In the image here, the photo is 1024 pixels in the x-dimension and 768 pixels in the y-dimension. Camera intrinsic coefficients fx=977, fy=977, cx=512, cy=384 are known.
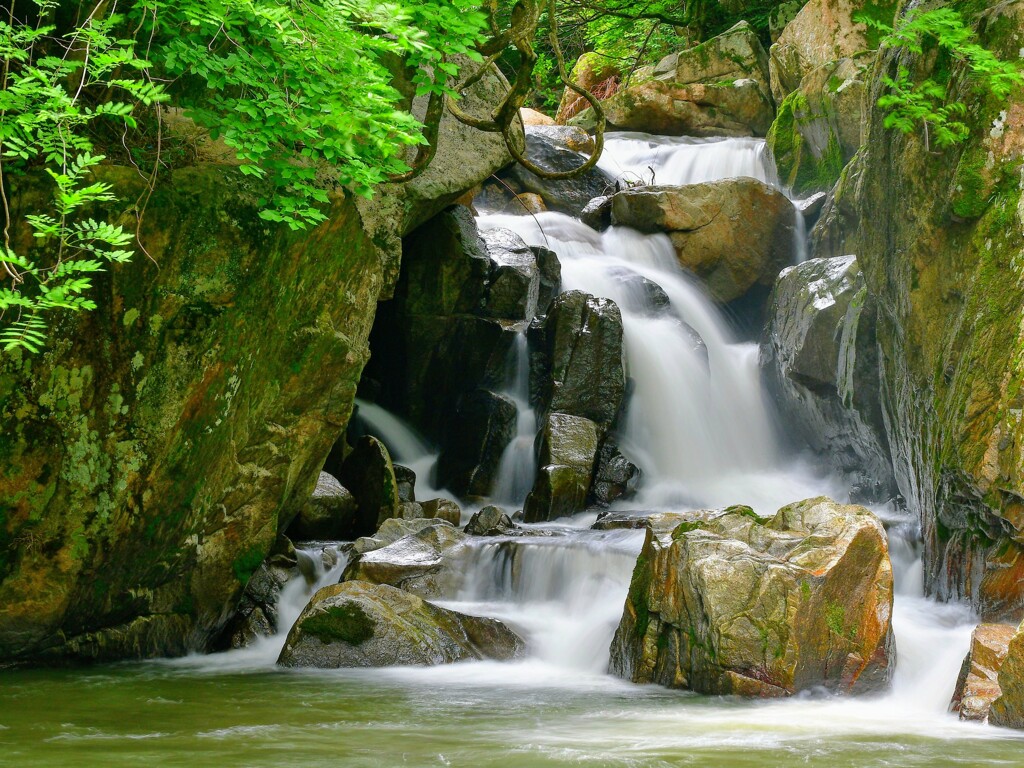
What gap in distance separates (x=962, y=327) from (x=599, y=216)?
11.0m

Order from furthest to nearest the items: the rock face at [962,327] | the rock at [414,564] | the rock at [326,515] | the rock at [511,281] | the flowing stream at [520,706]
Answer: the rock at [511,281] < the rock at [326,515] < the rock at [414,564] < the rock face at [962,327] < the flowing stream at [520,706]

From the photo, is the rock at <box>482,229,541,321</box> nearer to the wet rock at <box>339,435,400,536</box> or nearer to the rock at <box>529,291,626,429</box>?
the rock at <box>529,291,626,429</box>

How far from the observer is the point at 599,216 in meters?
18.0

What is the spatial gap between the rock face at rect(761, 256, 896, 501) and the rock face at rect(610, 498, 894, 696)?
472 centimetres

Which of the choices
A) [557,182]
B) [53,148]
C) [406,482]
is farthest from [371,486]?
[557,182]

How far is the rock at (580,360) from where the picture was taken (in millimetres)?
13695

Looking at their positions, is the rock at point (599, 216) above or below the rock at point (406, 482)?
above

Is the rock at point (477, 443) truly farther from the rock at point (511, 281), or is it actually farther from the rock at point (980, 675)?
the rock at point (980, 675)

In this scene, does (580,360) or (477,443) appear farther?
(580,360)

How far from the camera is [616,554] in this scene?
8.75 meters

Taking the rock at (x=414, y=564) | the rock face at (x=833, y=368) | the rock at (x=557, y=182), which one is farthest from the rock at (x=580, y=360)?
the rock at (x=557, y=182)

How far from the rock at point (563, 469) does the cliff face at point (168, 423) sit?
461cm

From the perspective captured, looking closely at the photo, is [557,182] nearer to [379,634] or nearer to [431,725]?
[379,634]

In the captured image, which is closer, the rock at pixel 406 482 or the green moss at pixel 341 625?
the green moss at pixel 341 625
